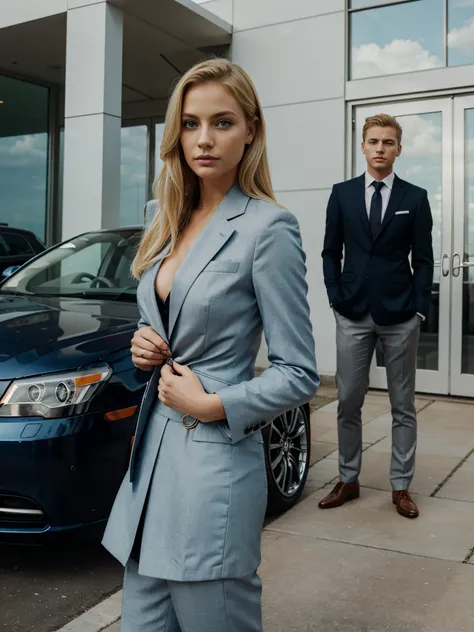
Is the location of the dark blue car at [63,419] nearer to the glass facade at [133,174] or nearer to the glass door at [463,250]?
the glass door at [463,250]

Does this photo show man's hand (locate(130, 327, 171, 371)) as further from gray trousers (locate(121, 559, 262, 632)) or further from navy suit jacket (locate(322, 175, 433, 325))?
navy suit jacket (locate(322, 175, 433, 325))

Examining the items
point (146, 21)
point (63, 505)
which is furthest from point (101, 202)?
point (63, 505)

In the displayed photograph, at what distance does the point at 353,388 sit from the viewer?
14.3 feet

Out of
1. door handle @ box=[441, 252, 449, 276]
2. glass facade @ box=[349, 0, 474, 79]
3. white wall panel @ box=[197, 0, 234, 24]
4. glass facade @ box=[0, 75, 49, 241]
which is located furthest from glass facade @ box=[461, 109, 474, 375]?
glass facade @ box=[0, 75, 49, 241]

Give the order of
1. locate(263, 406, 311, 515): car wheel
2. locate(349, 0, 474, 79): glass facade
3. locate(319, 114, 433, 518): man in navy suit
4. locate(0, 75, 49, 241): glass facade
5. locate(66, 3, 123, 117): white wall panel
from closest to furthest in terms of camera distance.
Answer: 1. locate(263, 406, 311, 515): car wheel
2. locate(319, 114, 433, 518): man in navy suit
3. locate(349, 0, 474, 79): glass facade
4. locate(66, 3, 123, 117): white wall panel
5. locate(0, 75, 49, 241): glass facade

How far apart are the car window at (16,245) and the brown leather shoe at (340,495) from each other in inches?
216

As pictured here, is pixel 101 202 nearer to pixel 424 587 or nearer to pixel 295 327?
pixel 424 587

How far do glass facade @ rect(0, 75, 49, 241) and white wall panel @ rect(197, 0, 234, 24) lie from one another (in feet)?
14.6

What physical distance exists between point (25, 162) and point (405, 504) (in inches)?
410

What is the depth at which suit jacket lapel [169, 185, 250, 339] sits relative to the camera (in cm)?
156

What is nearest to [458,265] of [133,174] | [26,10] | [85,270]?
[85,270]

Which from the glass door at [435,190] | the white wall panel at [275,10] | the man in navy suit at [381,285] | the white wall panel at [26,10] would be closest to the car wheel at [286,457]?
the man in navy suit at [381,285]

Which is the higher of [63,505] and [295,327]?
[295,327]

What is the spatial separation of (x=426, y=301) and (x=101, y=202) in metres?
4.88
